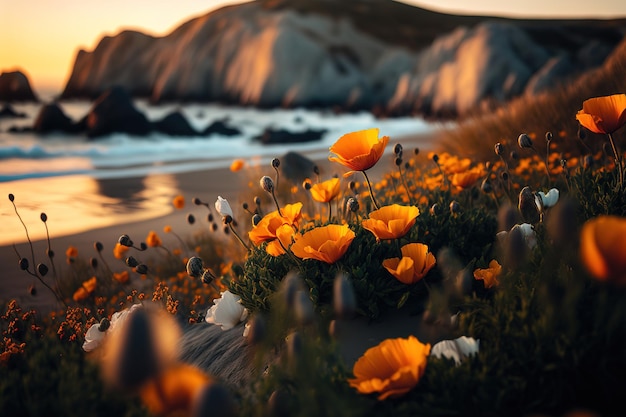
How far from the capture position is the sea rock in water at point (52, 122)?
21953 mm

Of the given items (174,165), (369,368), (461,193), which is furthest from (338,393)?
(174,165)

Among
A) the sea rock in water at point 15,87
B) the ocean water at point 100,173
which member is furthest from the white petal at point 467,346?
the sea rock in water at point 15,87

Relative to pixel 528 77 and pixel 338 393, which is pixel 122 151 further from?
pixel 528 77

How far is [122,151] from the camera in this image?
15828mm

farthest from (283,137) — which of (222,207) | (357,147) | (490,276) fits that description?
(490,276)

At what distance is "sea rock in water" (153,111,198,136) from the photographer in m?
21.0

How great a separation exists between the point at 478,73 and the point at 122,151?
1789cm

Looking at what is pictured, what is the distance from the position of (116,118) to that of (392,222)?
68.3 ft

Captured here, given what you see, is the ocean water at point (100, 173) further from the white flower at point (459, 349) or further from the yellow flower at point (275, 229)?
the white flower at point (459, 349)

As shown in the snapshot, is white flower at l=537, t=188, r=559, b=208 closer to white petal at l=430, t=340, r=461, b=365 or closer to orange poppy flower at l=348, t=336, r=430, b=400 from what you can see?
white petal at l=430, t=340, r=461, b=365

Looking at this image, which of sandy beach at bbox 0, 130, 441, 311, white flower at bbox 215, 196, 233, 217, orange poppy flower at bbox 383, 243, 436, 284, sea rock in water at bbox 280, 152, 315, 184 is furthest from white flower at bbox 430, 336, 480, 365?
sea rock in water at bbox 280, 152, 315, 184

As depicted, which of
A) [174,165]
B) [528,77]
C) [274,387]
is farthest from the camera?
[528,77]

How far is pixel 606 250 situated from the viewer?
120cm

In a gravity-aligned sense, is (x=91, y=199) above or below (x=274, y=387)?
below
